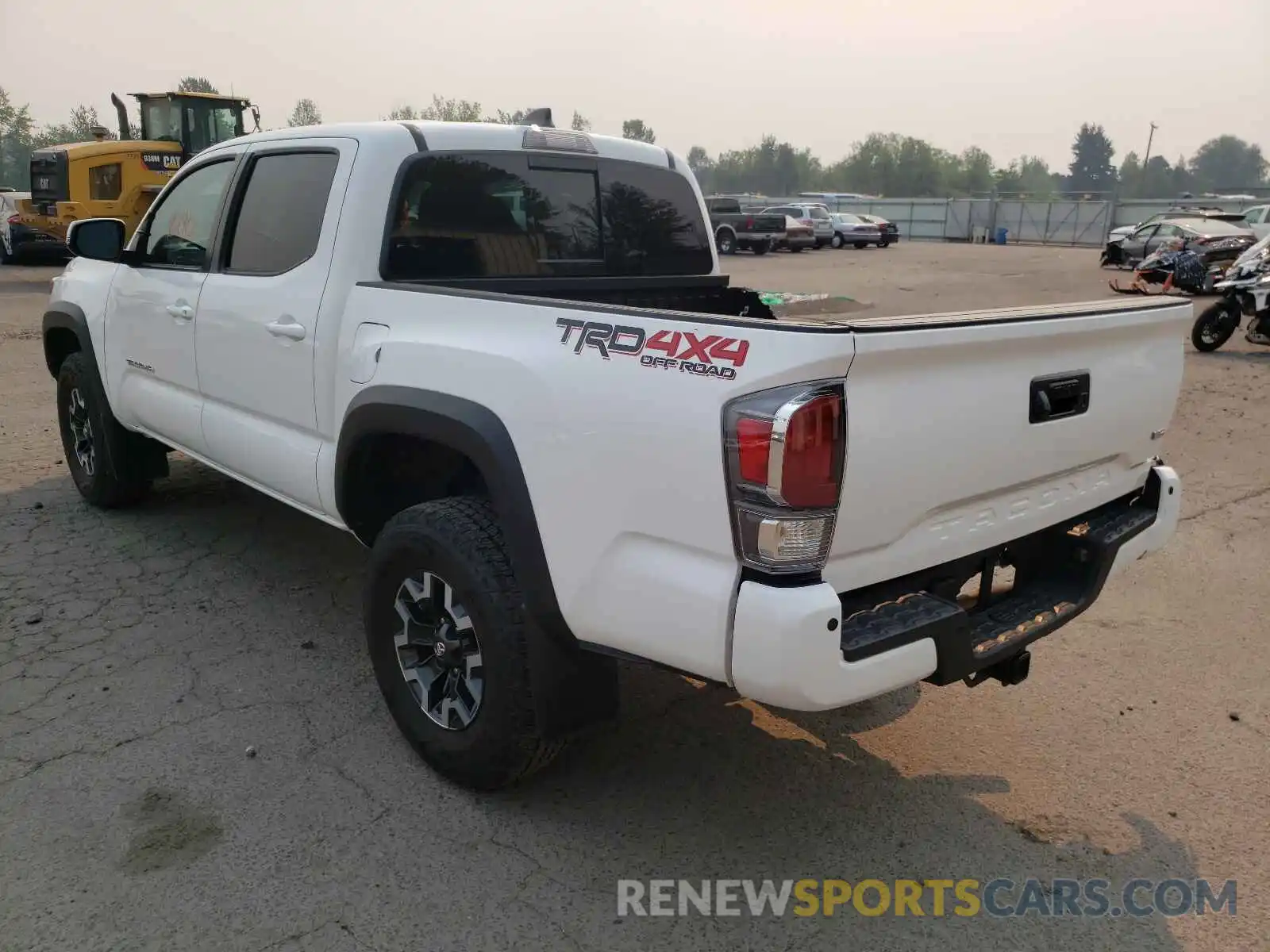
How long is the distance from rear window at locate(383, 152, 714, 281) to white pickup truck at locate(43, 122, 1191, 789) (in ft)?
0.04

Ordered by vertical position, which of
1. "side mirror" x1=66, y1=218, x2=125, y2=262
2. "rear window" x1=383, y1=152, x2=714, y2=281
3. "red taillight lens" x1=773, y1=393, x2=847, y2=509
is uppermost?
"rear window" x1=383, y1=152, x2=714, y2=281

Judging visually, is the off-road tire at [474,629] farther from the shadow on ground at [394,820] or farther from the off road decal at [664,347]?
the off road decal at [664,347]

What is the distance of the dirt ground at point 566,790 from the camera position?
8.27 ft

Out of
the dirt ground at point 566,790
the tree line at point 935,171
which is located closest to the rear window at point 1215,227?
the dirt ground at point 566,790

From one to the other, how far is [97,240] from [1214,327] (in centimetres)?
1206

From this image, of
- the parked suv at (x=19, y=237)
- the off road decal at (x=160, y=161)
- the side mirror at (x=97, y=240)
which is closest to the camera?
the side mirror at (x=97, y=240)

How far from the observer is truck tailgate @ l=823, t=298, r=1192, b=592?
7.32ft

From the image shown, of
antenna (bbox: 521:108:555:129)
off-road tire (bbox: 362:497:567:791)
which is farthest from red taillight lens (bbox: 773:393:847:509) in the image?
antenna (bbox: 521:108:555:129)

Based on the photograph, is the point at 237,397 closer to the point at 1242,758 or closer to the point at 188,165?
the point at 188,165

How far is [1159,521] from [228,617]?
A: 3712mm

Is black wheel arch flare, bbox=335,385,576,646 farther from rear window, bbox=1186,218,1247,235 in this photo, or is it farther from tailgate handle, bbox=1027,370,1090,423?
rear window, bbox=1186,218,1247,235

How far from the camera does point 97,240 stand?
4.76 meters

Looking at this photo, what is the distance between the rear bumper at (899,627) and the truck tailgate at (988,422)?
0.10 m

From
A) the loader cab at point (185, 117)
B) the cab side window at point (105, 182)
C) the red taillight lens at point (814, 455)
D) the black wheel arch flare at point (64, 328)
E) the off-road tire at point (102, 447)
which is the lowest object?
the off-road tire at point (102, 447)
